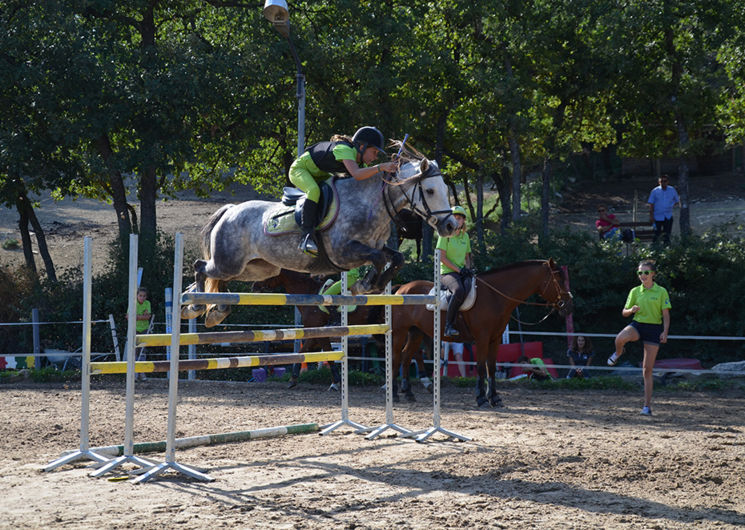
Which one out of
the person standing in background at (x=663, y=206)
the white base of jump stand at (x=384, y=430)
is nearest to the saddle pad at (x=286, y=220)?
the white base of jump stand at (x=384, y=430)

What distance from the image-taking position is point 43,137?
60.1 ft

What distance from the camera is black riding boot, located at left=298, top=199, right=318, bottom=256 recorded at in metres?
6.49

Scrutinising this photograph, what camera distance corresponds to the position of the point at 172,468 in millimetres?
6434

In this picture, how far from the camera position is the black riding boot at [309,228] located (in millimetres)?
6488

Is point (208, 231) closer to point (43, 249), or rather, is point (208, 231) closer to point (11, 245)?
point (43, 249)

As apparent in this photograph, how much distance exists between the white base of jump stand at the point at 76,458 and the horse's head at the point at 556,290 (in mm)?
6832

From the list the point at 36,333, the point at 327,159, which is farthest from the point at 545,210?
the point at 327,159

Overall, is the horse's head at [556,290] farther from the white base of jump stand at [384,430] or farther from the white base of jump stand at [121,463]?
the white base of jump stand at [121,463]

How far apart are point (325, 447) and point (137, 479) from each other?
2219mm

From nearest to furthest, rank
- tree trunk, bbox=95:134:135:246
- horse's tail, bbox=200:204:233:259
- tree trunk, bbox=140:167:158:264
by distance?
1. horse's tail, bbox=200:204:233:259
2. tree trunk, bbox=95:134:135:246
3. tree trunk, bbox=140:167:158:264

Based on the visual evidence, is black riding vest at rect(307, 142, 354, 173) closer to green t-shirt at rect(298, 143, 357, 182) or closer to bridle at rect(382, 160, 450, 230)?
green t-shirt at rect(298, 143, 357, 182)

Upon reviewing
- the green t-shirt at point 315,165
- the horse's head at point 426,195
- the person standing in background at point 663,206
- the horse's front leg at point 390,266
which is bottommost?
the horse's front leg at point 390,266

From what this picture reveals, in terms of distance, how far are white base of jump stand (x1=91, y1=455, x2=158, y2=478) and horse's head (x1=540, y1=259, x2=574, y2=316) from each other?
6.66 m

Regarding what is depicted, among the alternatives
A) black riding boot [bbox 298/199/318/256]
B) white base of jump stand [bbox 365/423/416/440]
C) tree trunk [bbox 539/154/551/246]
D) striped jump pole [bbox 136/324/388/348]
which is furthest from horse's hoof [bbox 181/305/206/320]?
tree trunk [bbox 539/154/551/246]
